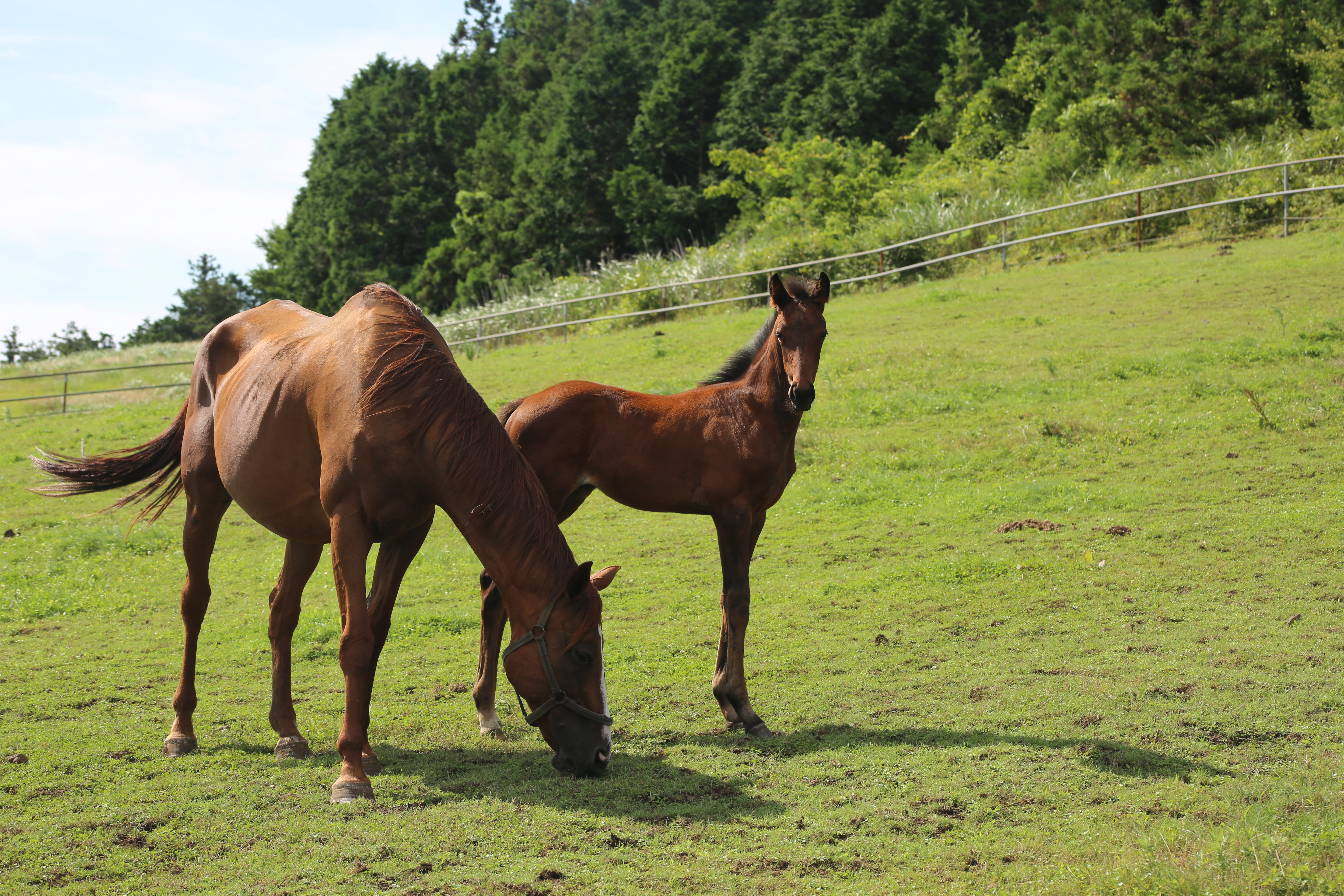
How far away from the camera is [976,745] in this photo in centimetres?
509

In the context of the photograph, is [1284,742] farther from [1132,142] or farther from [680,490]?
[1132,142]

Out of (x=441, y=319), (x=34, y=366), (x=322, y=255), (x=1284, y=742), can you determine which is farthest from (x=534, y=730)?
(x=322, y=255)

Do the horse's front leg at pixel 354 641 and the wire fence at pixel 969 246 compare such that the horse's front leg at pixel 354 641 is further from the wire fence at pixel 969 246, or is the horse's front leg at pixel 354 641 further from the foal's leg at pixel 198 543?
the wire fence at pixel 969 246

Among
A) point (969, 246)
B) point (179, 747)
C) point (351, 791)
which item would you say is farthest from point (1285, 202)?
point (179, 747)

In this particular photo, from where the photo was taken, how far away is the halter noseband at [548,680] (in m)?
4.65

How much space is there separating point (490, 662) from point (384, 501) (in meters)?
1.41

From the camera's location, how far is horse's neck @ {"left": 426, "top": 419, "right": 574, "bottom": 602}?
15.5ft

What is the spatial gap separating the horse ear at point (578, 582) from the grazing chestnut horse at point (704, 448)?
4.26 ft

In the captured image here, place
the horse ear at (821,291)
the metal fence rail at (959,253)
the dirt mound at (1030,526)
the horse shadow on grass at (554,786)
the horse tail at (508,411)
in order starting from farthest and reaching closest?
1. the metal fence rail at (959,253)
2. the dirt mound at (1030,526)
3. the horse tail at (508,411)
4. the horse ear at (821,291)
5. the horse shadow on grass at (554,786)

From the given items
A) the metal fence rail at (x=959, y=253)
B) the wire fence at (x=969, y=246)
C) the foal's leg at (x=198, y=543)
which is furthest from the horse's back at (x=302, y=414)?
the metal fence rail at (x=959, y=253)

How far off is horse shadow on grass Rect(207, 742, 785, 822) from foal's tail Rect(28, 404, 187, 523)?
2.58 m

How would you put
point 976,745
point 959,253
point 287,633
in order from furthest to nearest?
point 959,253 < point 287,633 < point 976,745

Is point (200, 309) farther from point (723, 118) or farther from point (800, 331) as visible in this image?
point (800, 331)

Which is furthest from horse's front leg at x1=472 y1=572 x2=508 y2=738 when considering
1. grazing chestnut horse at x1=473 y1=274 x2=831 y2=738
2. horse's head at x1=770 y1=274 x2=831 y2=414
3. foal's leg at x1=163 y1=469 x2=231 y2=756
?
horse's head at x1=770 y1=274 x2=831 y2=414
